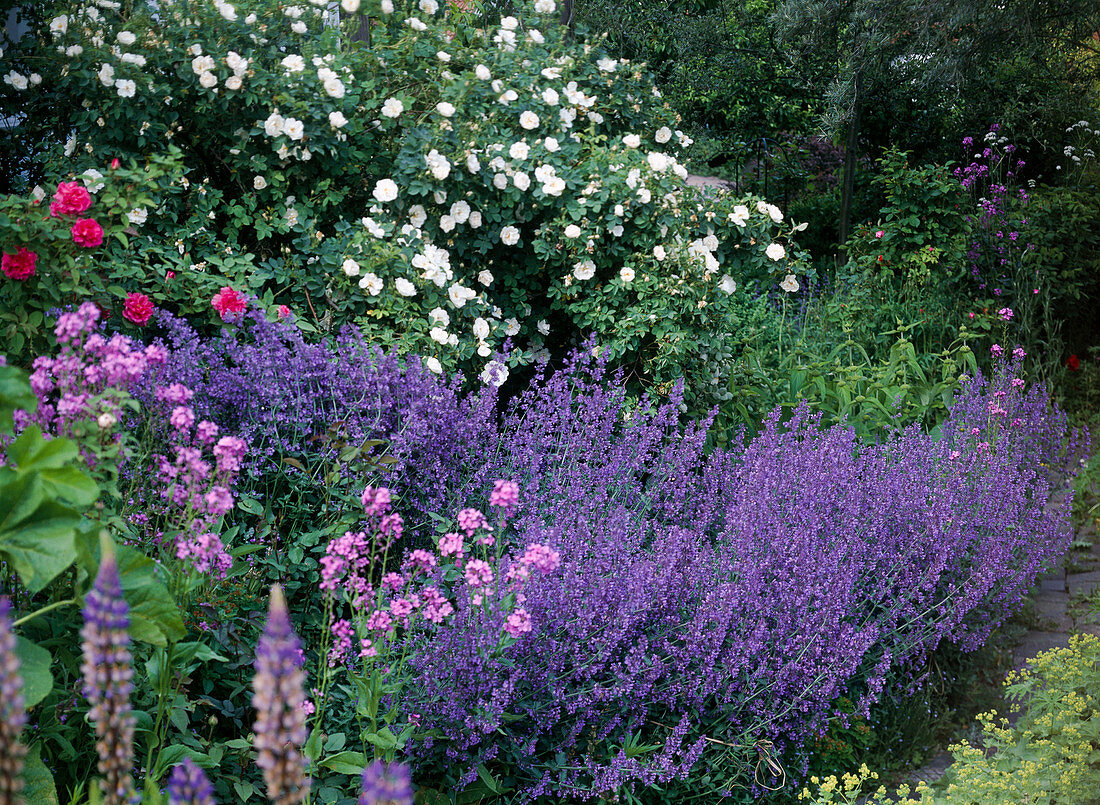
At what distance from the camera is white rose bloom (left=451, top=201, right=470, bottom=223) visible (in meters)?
3.97

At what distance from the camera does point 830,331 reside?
5.57 metres

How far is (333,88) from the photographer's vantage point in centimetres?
377

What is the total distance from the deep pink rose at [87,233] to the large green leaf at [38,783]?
1.62m

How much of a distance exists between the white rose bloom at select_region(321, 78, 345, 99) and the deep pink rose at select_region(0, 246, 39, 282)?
4.89 feet

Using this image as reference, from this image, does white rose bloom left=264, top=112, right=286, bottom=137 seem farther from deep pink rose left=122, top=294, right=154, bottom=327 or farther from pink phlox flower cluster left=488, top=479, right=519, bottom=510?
pink phlox flower cluster left=488, top=479, right=519, bottom=510

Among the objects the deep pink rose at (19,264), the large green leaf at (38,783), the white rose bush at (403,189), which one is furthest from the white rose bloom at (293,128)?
the large green leaf at (38,783)

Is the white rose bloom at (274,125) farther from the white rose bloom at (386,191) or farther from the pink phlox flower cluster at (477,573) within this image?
the pink phlox flower cluster at (477,573)

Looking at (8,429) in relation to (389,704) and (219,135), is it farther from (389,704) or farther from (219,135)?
(219,135)

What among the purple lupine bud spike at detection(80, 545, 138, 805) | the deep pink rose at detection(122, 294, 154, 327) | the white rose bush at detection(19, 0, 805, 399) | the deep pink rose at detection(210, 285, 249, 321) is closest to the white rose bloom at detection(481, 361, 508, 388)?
the white rose bush at detection(19, 0, 805, 399)

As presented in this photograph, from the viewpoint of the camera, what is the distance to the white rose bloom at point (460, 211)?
3.97 m

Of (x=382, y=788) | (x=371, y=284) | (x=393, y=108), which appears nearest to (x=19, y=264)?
(x=371, y=284)

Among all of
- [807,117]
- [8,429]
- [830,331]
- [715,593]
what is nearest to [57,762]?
[8,429]

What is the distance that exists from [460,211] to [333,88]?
0.73 m

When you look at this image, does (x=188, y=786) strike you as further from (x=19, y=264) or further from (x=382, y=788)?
(x=19, y=264)
